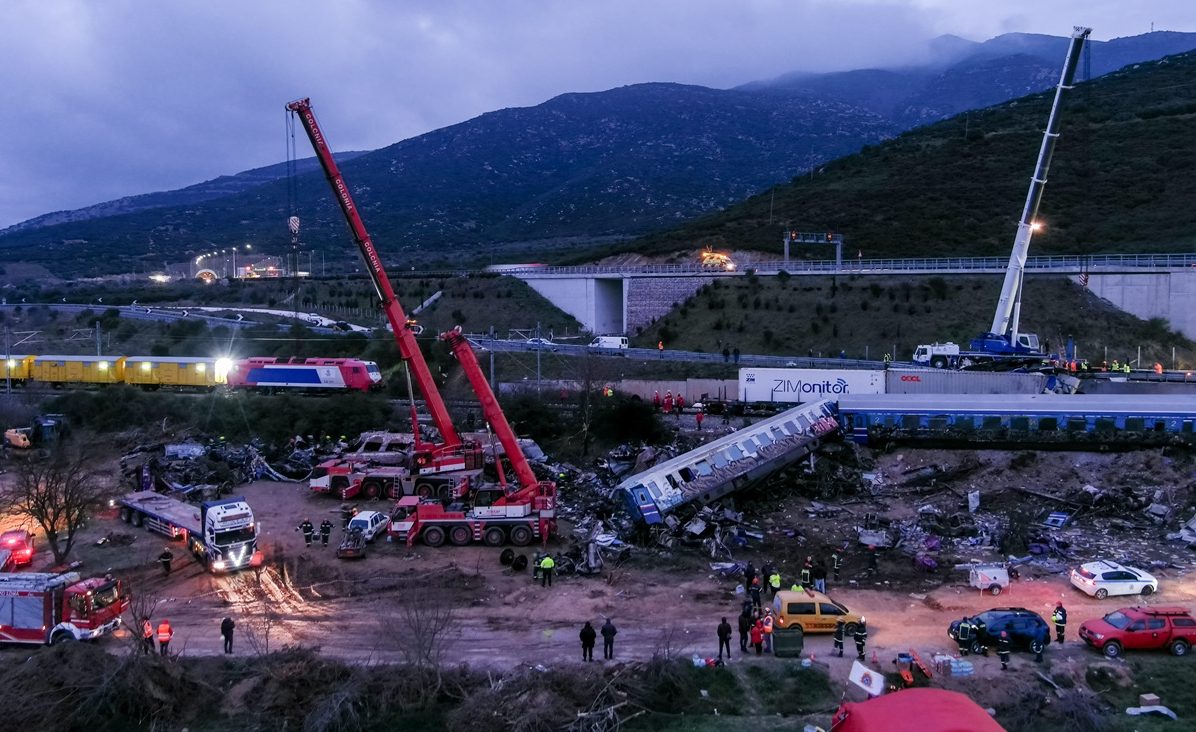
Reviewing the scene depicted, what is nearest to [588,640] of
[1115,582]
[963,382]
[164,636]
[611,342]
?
[164,636]

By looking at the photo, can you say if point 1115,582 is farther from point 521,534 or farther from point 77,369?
point 77,369

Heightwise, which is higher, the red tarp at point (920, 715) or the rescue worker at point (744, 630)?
the red tarp at point (920, 715)

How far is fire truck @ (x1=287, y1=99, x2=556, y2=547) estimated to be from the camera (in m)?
20.7

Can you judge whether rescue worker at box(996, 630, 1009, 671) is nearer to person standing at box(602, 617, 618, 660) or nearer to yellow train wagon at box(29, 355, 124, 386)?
person standing at box(602, 617, 618, 660)

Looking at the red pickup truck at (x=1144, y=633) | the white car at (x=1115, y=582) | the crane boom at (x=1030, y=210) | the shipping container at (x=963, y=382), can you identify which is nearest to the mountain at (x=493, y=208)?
the crane boom at (x=1030, y=210)

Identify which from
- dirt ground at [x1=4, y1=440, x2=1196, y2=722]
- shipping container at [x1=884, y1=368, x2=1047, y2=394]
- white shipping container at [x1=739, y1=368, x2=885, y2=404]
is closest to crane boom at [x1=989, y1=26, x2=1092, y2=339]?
shipping container at [x1=884, y1=368, x2=1047, y2=394]

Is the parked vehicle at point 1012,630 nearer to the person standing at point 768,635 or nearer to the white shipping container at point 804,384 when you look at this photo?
the person standing at point 768,635

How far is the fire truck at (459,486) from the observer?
20734 mm

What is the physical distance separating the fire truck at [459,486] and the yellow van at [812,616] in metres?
7.82

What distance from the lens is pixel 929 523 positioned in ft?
70.2

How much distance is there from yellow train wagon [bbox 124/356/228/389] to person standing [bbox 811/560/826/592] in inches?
1370

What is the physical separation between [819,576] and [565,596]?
5911mm

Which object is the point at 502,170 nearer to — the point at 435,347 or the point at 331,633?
the point at 435,347

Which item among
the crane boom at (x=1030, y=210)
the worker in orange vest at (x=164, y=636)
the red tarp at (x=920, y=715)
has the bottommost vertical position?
the worker in orange vest at (x=164, y=636)
